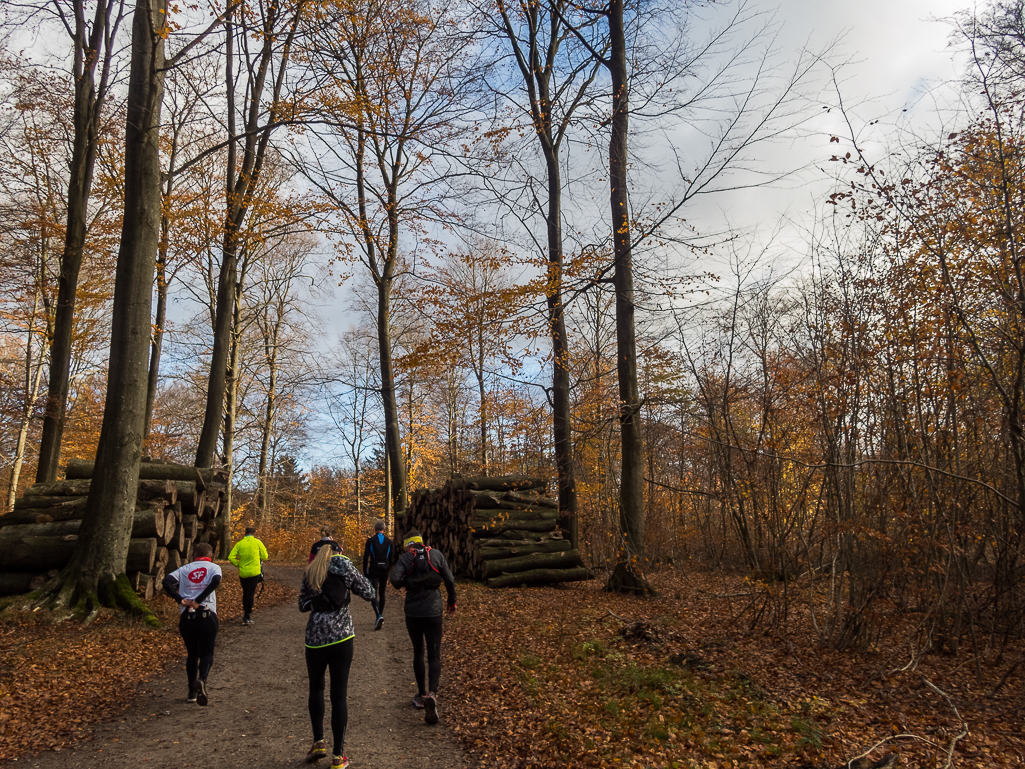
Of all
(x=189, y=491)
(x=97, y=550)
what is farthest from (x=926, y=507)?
(x=189, y=491)

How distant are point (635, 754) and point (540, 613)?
5.93 meters

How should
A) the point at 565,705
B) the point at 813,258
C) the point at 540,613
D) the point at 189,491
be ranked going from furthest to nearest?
the point at 189,491, the point at 540,613, the point at 813,258, the point at 565,705

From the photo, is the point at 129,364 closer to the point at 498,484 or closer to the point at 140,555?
the point at 140,555

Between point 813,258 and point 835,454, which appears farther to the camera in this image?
point 813,258

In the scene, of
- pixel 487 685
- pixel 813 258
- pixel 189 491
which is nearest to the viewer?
pixel 487 685

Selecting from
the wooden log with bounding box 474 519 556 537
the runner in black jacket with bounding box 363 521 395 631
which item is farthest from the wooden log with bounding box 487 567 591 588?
the runner in black jacket with bounding box 363 521 395 631

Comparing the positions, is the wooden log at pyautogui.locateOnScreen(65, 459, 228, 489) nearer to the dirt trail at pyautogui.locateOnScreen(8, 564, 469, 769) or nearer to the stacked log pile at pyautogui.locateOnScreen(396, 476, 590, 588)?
the stacked log pile at pyautogui.locateOnScreen(396, 476, 590, 588)

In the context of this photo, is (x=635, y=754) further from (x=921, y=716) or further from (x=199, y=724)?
(x=199, y=724)

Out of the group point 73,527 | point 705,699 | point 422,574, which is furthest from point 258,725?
point 73,527

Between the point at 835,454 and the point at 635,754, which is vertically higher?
the point at 835,454

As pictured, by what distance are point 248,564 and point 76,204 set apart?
33.1 ft

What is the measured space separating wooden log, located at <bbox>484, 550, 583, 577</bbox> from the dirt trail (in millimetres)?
5551

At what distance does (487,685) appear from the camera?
7055mm

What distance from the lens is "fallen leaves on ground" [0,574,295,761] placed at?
546 centimetres
